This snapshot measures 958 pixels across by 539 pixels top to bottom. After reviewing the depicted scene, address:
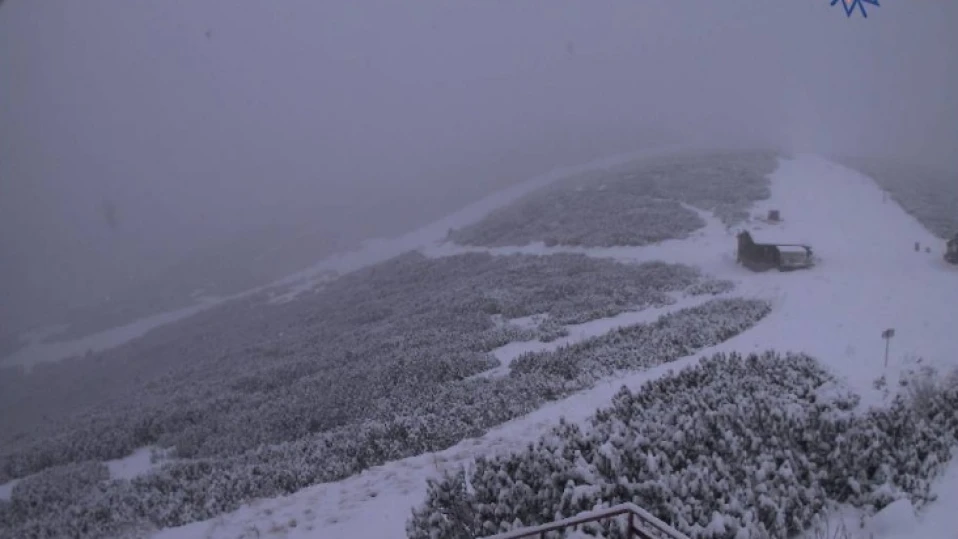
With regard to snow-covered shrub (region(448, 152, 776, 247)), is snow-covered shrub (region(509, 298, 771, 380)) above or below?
above

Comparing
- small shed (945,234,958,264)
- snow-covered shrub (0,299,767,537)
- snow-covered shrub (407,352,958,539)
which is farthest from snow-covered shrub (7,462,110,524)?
small shed (945,234,958,264)

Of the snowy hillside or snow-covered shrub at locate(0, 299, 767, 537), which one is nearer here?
the snowy hillside

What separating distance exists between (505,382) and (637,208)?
2471 centimetres

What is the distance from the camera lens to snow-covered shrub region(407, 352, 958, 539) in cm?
578

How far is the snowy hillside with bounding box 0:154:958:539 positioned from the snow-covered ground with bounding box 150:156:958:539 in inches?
2.0

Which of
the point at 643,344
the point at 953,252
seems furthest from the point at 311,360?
the point at 953,252

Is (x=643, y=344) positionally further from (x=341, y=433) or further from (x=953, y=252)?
(x=953, y=252)

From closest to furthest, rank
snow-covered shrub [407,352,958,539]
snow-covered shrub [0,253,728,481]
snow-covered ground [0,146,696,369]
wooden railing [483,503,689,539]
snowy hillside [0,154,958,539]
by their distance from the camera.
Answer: wooden railing [483,503,689,539], snow-covered shrub [407,352,958,539], snowy hillside [0,154,958,539], snow-covered shrub [0,253,728,481], snow-covered ground [0,146,696,369]

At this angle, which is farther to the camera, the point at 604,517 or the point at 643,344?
the point at 643,344

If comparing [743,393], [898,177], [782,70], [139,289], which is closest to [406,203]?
[139,289]

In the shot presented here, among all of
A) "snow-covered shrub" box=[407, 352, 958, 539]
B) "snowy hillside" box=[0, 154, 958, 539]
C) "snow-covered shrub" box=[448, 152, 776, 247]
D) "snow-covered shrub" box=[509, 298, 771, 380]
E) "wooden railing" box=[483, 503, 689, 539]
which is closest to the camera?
"wooden railing" box=[483, 503, 689, 539]

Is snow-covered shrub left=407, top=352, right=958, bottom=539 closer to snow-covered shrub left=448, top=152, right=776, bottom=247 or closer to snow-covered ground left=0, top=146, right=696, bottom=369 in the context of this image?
snow-covered shrub left=448, top=152, right=776, bottom=247

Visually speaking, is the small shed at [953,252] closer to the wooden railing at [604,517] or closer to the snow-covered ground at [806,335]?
the snow-covered ground at [806,335]

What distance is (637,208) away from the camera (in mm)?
34156
